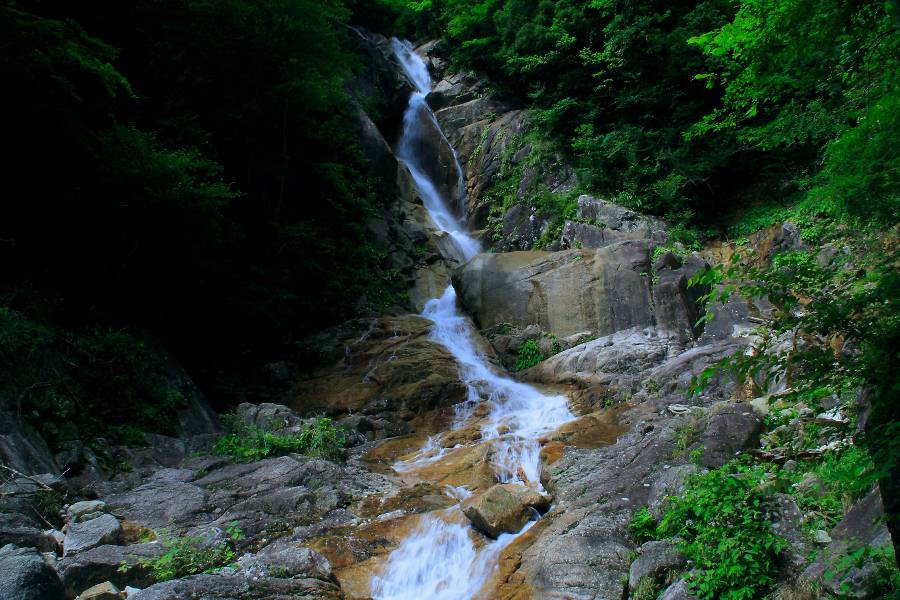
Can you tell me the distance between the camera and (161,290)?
1186cm

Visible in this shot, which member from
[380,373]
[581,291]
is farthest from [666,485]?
[581,291]

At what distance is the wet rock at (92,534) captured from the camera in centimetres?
513

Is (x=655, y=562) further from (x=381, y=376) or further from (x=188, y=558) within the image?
(x=381, y=376)

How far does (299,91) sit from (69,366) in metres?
8.77

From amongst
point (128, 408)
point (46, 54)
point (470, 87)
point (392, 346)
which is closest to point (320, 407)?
point (392, 346)

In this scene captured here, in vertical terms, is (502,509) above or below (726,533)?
below

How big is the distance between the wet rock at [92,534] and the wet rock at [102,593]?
81 centimetres

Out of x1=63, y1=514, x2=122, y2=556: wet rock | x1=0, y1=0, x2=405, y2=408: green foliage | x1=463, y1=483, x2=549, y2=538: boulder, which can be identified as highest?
x1=0, y1=0, x2=405, y2=408: green foliage

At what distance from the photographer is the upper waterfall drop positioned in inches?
832

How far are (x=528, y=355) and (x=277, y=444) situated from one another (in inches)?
282

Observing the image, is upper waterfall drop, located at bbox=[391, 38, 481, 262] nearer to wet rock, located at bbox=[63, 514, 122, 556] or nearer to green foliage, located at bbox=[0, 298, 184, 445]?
green foliage, located at bbox=[0, 298, 184, 445]

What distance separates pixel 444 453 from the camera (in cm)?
948

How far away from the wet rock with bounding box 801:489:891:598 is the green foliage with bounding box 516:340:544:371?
9858 mm

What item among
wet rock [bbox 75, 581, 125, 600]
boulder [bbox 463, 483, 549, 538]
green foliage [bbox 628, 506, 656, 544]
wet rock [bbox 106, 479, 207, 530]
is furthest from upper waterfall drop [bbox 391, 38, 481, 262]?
wet rock [bbox 75, 581, 125, 600]
